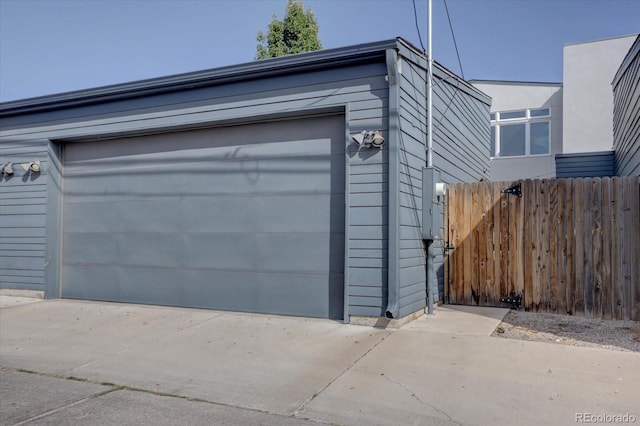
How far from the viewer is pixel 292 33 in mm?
17703

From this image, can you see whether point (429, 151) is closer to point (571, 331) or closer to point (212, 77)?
point (571, 331)

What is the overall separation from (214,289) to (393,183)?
10.9ft

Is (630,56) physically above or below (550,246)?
above

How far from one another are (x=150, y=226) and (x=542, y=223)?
614 cm

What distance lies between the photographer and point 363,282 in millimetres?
6484

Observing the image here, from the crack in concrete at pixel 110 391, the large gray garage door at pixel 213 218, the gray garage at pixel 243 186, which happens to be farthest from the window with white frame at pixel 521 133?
the crack in concrete at pixel 110 391

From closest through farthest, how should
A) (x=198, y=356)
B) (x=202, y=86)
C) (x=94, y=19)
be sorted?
(x=198, y=356) < (x=202, y=86) < (x=94, y=19)

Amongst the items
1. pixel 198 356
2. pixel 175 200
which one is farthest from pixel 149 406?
pixel 175 200

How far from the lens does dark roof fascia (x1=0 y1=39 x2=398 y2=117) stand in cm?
653

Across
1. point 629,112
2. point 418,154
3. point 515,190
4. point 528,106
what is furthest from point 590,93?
point 418,154

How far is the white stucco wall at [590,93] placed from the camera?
52.4 feet

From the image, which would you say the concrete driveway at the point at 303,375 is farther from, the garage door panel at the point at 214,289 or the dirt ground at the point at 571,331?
the garage door panel at the point at 214,289

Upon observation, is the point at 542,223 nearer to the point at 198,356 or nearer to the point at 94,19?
the point at 198,356

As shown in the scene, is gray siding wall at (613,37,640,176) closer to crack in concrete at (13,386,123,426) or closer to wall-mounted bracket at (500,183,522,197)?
wall-mounted bracket at (500,183,522,197)
